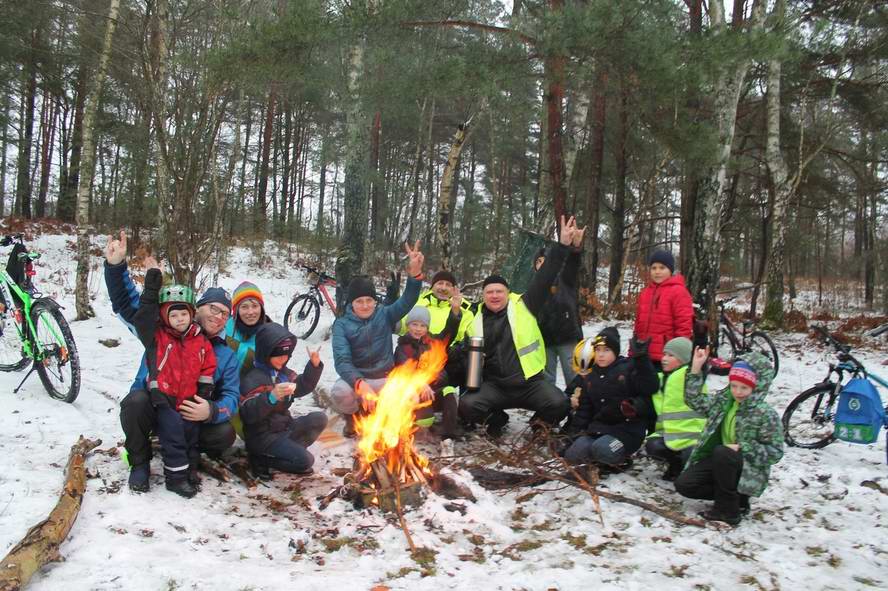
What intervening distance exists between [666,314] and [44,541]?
5.14 m

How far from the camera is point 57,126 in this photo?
2494 cm

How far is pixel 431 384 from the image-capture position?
18.8 ft

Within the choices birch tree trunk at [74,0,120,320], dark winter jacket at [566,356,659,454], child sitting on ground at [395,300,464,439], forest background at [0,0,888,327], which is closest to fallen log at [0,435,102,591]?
child sitting on ground at [395,300,464,439]

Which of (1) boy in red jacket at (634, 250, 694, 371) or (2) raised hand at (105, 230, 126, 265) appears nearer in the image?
(2) raised hand at (105, 230, 126, 265)

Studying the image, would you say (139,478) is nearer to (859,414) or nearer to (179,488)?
(179,488)

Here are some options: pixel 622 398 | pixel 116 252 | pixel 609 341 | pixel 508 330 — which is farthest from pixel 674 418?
pixel 116 252

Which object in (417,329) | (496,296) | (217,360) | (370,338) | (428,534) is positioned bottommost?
(428,534)

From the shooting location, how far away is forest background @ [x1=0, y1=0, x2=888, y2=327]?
22.2 ft

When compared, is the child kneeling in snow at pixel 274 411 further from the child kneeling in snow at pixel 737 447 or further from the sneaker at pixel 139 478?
the child kneeling in snow at pixel 737 447

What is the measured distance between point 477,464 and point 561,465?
0.71 m

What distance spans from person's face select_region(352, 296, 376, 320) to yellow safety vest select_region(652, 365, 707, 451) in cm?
273

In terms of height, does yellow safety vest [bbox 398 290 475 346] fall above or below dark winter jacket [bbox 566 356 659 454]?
above

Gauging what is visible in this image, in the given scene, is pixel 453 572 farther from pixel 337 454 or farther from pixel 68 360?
pixel 68 360

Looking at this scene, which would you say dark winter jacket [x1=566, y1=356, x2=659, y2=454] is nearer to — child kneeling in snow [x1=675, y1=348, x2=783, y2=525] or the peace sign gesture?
child kneeling in snow [x1=675, y1=348, x2=783, y2=525]
